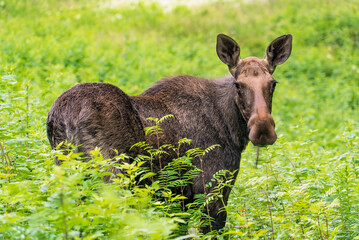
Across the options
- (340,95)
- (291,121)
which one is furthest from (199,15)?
(291,121)

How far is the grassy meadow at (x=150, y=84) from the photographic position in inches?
152

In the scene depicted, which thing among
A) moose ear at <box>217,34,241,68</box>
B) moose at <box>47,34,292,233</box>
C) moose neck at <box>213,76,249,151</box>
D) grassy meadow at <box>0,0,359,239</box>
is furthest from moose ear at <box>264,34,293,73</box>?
grassy meadow at <box>0,0,359,239</box>

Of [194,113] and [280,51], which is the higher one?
[280,51]

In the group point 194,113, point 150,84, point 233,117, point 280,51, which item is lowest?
point 233,117

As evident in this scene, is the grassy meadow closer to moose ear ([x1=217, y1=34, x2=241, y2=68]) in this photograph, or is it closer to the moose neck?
the moose neck

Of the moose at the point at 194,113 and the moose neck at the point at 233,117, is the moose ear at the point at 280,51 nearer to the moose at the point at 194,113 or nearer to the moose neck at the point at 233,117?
the moose at the point at 194,113

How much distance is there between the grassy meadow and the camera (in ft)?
12.6

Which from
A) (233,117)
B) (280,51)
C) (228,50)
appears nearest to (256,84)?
(233,117)

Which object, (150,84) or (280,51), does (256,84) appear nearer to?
(280,51)

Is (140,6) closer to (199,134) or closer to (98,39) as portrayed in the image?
(98,39)

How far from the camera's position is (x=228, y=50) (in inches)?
269

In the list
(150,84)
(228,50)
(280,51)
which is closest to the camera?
(228,50)

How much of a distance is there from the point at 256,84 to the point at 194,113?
1.09 metres

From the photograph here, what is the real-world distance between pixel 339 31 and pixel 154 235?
69.3 feet
